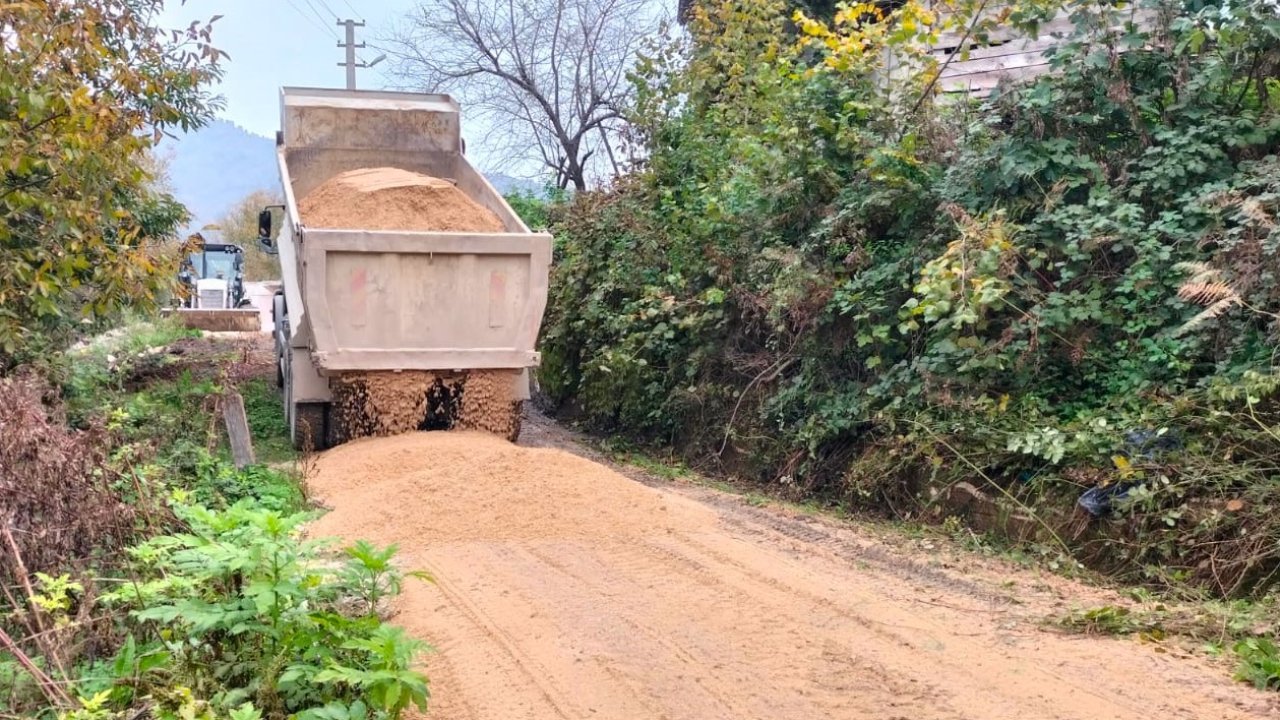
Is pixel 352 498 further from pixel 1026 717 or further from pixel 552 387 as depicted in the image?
pixel 552 387

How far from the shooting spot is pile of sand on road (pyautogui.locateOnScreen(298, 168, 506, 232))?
383 inches

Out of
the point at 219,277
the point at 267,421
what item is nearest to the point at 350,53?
the point at 219,277

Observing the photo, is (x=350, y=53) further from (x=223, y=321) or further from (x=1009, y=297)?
(x=1009, y=297)

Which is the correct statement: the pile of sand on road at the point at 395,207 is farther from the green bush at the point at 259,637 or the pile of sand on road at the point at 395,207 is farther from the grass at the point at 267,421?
the green bush at the point at 259,637

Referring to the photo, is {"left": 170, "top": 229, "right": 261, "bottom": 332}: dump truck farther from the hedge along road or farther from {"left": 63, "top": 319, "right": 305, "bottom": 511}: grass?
the hedge along road

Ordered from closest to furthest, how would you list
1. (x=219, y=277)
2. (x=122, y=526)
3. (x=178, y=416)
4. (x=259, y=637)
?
(x=259, y=637), (x=122, y=526), (x=178, y=416), (x=219, y=277)

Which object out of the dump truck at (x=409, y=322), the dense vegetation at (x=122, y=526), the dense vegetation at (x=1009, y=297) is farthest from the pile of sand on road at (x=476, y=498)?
the dense vegetation at (x=1009, y=297)

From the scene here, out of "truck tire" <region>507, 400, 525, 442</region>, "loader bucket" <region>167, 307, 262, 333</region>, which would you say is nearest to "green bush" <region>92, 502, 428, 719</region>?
"truck tire" <region>507, 400, 525, 442</region>

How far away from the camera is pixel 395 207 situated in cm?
991

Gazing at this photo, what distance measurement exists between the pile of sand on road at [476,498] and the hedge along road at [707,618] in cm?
2

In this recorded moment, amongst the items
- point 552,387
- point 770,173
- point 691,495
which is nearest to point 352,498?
point 691,495

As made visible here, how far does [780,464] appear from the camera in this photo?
30.3 feet

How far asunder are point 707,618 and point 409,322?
4893 mm

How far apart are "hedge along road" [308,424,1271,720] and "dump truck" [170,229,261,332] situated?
45.1ft
